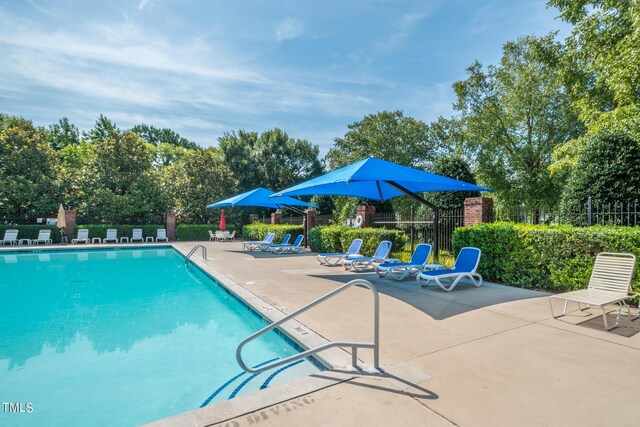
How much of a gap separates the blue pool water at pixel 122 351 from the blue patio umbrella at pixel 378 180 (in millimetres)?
3540

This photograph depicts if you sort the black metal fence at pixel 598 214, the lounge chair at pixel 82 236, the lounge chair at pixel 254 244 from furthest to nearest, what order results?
the lounge chair at pixel 82 236
the lounge chair at pixel 254 244
the black metal fence at pixel 598 214

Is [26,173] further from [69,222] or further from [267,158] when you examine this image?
[267,158]

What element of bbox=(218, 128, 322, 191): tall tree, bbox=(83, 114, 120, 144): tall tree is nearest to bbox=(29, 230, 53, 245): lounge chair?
bbox=(218, 128, 322, 191): tall tree

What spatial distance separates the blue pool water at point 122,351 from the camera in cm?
358

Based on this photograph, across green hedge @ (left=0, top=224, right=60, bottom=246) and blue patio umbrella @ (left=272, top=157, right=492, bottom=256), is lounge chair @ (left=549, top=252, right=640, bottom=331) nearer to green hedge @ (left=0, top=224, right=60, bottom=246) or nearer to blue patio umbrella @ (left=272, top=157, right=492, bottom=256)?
blue patio umbrella @ (left=272, top=157, right=492, bottom=256)

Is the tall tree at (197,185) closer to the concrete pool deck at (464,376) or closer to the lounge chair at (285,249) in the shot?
the lounge chair at (285,249)

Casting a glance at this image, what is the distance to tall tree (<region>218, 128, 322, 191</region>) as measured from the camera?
32.2 m

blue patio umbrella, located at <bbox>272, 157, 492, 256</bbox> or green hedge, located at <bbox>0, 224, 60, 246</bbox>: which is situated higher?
blue patio umbrella, located at <bbox>272, 157, 492, 256</bbox>

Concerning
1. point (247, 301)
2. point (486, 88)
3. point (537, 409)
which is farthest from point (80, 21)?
point (486, 88)

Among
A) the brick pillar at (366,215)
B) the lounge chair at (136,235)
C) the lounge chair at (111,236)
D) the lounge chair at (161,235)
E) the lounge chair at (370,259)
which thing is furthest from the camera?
the lounge chair at (161,235)

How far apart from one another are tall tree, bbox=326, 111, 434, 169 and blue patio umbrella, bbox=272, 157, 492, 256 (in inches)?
614

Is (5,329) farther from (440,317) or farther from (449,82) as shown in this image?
(449,82)

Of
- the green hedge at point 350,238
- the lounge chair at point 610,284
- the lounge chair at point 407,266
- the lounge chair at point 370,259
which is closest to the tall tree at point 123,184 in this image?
the green hedge at point 350,238

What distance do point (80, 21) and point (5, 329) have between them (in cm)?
734
